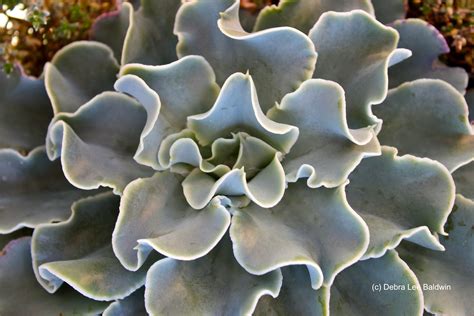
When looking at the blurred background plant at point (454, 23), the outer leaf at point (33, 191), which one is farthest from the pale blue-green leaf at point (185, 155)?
the blurred background plant at point (454, 23)

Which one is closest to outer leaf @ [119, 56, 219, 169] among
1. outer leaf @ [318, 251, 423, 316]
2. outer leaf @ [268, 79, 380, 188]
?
outer leaf @ [268, 79, 380, 188]

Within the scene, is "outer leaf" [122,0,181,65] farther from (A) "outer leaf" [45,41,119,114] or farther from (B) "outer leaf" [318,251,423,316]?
(B) "outer leaf" [318,251,423,316]

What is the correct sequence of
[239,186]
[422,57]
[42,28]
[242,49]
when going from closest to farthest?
[239,186], [242,49], [422,57], [42,28]

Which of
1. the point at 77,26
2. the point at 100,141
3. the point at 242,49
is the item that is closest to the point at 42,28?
the point at 77,26

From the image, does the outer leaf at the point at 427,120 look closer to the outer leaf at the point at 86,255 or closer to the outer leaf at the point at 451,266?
the outer leaf at the point at 451,266

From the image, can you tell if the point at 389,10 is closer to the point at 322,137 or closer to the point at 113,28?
the point at 322,137

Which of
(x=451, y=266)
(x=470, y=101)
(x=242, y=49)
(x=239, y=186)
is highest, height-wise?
(x=242, y=49)

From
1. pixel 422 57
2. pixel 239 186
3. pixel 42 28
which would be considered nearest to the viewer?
pixel 239 186
